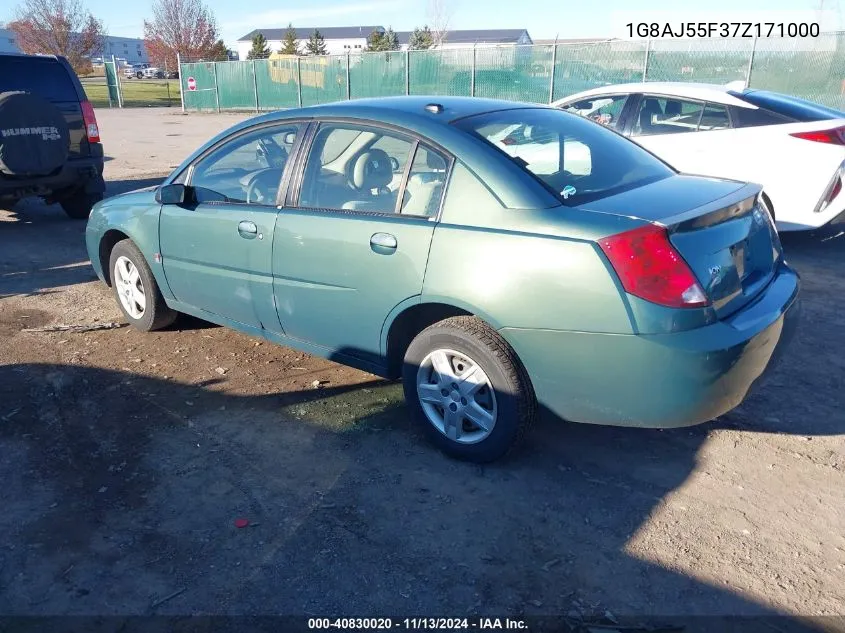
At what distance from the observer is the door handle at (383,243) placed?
11.5ft

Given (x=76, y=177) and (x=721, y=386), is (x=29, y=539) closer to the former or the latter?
(x=721, y=386)

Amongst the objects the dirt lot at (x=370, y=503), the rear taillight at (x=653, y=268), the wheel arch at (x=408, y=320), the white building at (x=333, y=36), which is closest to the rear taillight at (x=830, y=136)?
the dirt lot at (x=370, y=503)

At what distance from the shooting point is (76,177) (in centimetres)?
903

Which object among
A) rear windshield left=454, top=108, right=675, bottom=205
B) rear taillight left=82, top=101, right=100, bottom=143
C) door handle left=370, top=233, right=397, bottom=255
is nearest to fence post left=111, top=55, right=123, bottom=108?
rear taillight left=82, top=101, right=100, bottom=143

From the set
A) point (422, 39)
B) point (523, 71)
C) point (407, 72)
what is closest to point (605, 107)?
point (523, 71)

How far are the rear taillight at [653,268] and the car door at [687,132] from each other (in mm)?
4592

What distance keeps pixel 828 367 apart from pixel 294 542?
3.52 m

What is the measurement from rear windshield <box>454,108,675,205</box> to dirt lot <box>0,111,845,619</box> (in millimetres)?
1310

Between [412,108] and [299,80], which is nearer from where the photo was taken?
[412,108]

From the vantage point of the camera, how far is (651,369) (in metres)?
2.93

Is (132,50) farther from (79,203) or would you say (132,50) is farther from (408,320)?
(408,320)

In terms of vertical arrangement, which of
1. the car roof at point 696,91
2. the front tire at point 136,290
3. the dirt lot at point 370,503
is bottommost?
the dirt lot at point 370,503

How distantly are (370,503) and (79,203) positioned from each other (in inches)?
318

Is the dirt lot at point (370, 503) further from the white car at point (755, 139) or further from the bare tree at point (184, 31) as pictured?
the bare tree at point (184, 31)
